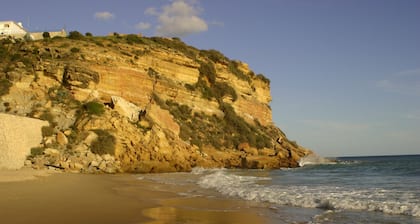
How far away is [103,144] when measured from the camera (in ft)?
84.9

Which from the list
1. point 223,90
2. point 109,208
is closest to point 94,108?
point 109,208

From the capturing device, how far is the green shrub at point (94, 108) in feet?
91.9

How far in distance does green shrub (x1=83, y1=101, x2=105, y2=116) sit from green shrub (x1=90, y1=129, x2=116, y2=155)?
2.06 metres

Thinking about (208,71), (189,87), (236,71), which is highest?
(236,71)

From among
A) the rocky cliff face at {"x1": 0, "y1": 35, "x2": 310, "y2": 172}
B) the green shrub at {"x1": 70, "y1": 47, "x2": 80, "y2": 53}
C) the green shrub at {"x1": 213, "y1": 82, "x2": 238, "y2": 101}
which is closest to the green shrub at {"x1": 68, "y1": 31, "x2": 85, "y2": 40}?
the rocky cliff face at {"x1": 0, "y1": 35, "x2": 310, "y2": 172}

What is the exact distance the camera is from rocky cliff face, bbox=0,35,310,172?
88.8 feet

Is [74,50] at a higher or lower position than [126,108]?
higher

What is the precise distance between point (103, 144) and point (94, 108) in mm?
3661

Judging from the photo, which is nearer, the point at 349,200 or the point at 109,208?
the point at 109,208

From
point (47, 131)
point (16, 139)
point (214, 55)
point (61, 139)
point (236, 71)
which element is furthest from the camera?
point (236, 71)

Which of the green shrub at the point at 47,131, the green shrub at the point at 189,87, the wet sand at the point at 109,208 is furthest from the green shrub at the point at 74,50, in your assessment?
the wet sand at the point at 109,208

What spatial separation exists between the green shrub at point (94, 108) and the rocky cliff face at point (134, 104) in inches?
3.7

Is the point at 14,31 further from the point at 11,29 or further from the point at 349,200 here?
the point at 349,200

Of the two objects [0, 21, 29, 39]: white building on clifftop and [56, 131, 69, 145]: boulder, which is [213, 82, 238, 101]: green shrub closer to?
[56, 131, 69, 145]: boulder
